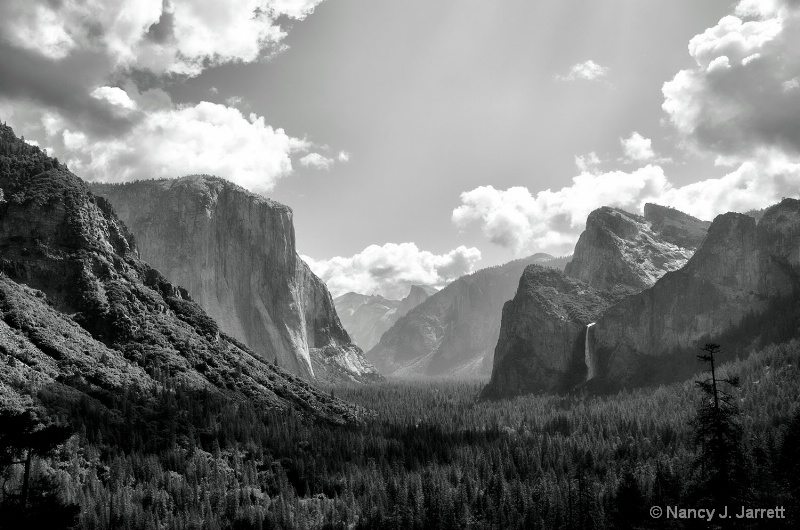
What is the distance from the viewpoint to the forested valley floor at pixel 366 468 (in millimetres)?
91750

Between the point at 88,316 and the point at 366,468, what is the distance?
7840cm

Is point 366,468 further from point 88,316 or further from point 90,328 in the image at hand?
point 88,316

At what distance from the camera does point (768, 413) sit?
14412cm

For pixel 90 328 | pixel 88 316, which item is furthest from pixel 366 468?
pixel 88 316

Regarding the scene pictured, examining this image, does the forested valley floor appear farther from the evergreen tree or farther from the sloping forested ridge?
the evergreen tree

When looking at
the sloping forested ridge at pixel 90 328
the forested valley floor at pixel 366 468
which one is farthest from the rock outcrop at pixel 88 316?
the forested valley floor at pixel 366 468

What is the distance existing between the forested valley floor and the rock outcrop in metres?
8.92

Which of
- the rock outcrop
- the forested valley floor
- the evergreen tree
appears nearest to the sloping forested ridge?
the rock outcrop

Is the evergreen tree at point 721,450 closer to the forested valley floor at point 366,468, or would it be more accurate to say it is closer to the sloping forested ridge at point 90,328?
the forested valley floor at point 366,468

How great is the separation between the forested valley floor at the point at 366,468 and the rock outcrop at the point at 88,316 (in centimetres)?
892

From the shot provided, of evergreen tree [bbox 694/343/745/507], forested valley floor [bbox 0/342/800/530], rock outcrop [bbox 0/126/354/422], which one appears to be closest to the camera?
evergreen tree [bbox 694/343/745/507]

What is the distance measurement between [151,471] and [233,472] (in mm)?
16744

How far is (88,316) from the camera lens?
491 feet

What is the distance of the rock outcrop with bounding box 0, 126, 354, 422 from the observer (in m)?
126
